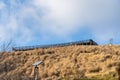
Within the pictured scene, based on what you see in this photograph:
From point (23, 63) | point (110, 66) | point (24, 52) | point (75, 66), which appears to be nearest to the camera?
point (110, 66)

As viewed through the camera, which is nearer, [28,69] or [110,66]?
[110,66]

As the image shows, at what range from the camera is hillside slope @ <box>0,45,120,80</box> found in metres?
35.0

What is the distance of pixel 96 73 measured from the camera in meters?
35.1

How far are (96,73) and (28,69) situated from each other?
791 centimetres

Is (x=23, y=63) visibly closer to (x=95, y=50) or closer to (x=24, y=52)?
(x=24, y=52)

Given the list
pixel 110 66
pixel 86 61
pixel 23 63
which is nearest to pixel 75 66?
pixel 86 61

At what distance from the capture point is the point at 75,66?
37.4 meters

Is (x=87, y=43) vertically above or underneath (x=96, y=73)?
above

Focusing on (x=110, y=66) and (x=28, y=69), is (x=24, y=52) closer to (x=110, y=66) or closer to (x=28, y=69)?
(x=28, y=69)

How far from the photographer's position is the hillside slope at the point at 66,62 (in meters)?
35.0

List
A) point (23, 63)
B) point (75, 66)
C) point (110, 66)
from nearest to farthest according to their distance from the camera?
point (110, 66)
point (75, 66)
point (23, 63)

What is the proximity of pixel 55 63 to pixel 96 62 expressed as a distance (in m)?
4.99

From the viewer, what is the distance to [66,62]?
39.1 meters

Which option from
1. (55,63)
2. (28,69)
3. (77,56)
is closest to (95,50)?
(77,56)
